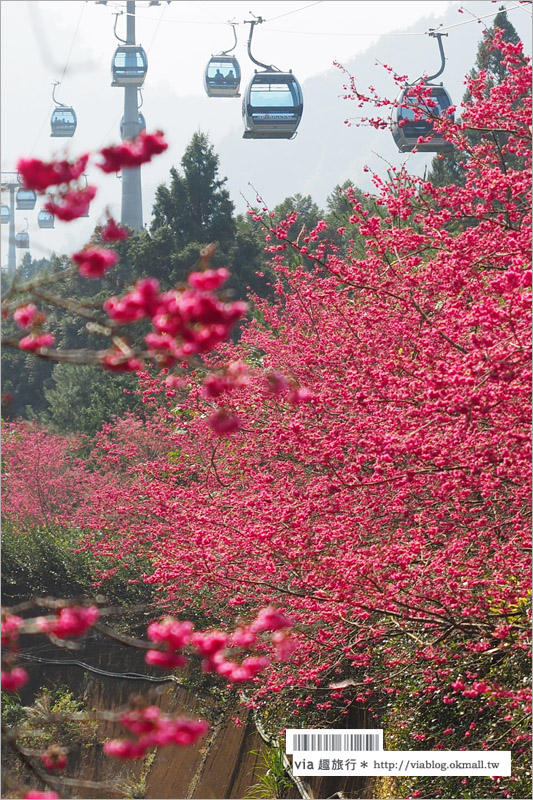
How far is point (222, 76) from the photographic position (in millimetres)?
6418

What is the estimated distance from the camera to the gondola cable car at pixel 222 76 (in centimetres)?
587

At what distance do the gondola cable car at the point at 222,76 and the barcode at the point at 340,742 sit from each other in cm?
384

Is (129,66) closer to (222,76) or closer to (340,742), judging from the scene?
(222,76)

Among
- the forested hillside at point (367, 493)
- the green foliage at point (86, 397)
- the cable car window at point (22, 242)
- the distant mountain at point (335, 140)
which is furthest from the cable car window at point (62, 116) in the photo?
the cable car window at point (22, 242)

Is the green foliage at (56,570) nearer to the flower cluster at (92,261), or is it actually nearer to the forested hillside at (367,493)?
the forested hillside at (367,493)

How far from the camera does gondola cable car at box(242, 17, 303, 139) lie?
689 centimetres

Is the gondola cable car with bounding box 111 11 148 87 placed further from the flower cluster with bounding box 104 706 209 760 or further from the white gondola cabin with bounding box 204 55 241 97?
the flower cluster with bounding box 104 706 209 760

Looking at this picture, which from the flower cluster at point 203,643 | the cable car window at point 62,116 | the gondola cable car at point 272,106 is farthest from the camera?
the cable car window at point 62,116

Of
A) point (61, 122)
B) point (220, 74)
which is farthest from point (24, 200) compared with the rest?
point (220, 74)

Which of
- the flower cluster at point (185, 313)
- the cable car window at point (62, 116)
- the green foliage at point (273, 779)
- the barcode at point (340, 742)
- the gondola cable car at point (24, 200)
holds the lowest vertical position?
the green foliage at point (273, 779)

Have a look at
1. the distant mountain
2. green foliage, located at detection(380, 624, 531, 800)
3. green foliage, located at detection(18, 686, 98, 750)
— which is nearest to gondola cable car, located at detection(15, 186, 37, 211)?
the distant mountain

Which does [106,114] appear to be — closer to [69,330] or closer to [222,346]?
[222,346]

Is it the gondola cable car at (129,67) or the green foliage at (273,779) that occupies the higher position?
the gondola cable car at (129,67)

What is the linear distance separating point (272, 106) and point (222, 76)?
0.68m
